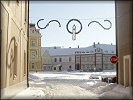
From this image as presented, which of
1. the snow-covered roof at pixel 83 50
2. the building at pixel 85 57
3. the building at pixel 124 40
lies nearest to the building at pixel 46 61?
the building at pixel 85 57

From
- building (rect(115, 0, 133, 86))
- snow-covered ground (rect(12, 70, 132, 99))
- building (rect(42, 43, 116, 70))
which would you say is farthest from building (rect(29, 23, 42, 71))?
building (rect(115, 0, 133, 86))

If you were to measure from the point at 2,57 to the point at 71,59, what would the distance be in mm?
66608

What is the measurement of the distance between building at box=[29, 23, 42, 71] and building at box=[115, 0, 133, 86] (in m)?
40.7

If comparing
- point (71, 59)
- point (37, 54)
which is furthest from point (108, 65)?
point (37, 54)

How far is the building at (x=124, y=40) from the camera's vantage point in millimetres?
15475

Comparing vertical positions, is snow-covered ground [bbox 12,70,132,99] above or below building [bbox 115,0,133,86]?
below

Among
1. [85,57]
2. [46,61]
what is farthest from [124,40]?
[46,61]

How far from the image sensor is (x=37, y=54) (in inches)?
2388

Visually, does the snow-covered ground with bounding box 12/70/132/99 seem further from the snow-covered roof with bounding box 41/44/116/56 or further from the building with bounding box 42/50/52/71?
the snow-covered roof with bounding box 41/44/116/56

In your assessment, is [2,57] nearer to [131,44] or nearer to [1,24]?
[1,24]

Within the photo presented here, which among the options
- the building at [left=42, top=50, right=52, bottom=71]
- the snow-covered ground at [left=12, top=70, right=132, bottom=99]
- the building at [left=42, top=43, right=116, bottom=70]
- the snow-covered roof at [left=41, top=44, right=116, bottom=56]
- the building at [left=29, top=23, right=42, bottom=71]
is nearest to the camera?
the snow-covered ground at [left=12, top=70, right=132, bottom=99]

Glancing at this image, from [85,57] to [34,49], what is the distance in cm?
1869

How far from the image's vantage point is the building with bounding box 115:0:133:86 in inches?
609

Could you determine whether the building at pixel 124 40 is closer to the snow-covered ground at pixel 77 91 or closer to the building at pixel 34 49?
the snow-covered ground at pixel 77 91
